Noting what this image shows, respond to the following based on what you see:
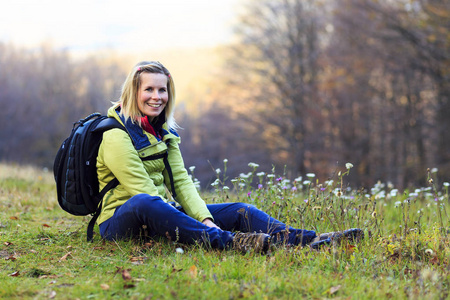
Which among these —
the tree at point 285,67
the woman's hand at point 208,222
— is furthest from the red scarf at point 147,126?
the tree at point 285,67

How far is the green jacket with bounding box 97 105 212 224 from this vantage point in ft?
11.9

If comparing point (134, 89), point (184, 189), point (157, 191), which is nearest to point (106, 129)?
point (134, 89)

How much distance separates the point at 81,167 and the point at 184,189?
0.92 m

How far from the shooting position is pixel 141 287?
8.80 ft

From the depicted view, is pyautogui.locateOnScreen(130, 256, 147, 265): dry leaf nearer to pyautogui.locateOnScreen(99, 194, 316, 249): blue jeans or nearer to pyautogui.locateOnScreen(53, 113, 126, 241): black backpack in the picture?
pyautogui.locateOnScreen(99, 194, 316, 249): blue jeans

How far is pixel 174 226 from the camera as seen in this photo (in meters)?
3.55

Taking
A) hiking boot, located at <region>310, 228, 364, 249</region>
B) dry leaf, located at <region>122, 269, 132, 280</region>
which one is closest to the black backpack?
dry leaf, located at <region>122, 269, 132, 280</region>

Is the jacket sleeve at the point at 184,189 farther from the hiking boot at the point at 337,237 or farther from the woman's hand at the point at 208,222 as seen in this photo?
the hiking boot at the point at 337,237

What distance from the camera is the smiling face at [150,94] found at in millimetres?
3957

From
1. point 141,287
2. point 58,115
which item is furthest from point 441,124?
point 58,115

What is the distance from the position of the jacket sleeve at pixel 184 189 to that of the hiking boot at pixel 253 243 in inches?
18.4

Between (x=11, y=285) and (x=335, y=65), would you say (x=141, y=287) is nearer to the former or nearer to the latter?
(x=11, y=285)

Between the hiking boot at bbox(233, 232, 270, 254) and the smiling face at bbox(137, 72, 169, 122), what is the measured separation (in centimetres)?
135

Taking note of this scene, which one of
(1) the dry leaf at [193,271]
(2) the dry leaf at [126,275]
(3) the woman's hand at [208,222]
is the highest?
(3) the woman's hand at [208,222]
